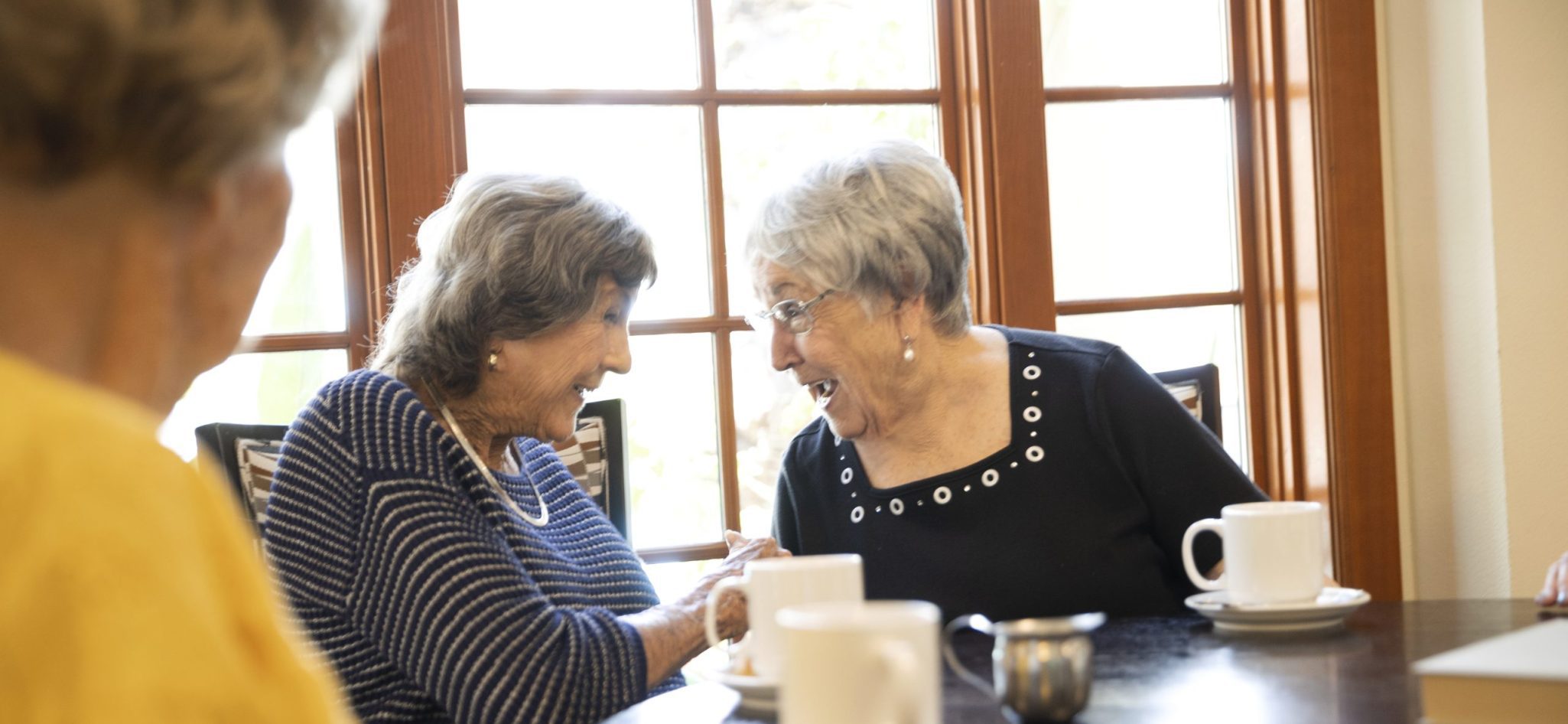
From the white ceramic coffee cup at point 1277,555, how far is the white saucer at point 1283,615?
1 cm

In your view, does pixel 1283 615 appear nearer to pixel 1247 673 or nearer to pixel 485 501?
pixel 1247 673

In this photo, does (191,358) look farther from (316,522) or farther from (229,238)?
(316,522)

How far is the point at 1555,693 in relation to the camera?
2.91ft

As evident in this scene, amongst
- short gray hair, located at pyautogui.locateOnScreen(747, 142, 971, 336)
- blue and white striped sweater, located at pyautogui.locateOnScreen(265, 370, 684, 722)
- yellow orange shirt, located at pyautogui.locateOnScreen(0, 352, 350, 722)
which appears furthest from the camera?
short gray hair, located at pyautogui.locateOnScreen(747, 142, 971, 336)

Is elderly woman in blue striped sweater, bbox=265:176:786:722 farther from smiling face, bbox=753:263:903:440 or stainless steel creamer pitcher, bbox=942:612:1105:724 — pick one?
stainless steel creamer pitcher, bbox=942:612:1105:724

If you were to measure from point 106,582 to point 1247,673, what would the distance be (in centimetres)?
98

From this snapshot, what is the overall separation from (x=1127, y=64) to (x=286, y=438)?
1.97 metres

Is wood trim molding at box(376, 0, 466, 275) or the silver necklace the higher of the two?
wood trim molding at box(376, 0, 466, 275)

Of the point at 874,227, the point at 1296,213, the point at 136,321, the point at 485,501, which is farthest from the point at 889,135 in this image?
the point at 136,321

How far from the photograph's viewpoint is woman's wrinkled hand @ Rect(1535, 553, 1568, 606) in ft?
4.60

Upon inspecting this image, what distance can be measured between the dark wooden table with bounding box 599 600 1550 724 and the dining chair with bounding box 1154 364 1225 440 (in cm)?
76

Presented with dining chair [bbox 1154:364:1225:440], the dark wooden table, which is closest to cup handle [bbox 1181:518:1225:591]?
the dark wooden table

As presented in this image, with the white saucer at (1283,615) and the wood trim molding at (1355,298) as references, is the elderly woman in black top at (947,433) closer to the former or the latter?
the white saucer at (1283,615)

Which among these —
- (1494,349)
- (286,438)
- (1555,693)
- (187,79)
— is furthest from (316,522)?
(1494,349)
